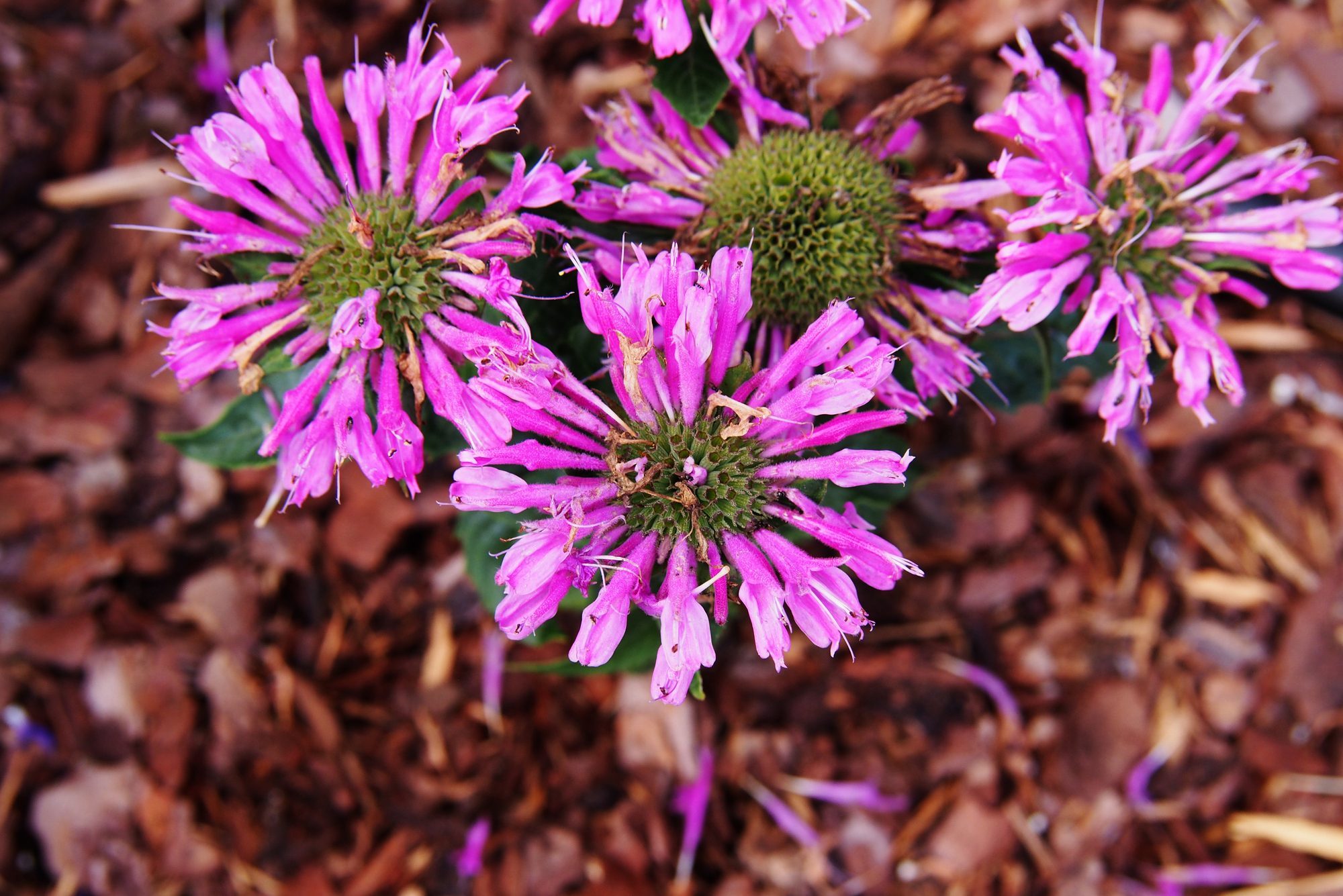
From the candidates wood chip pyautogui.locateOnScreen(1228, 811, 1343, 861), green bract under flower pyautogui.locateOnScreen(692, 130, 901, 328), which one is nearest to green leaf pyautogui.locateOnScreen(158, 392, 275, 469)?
green bract under flower pyautogui.locateOnScreen(692, 130, 901, 328)

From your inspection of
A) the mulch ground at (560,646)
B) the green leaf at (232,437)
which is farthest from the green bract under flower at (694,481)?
the mulch ground at (560,646)

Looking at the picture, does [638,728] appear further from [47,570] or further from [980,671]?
[47,570]

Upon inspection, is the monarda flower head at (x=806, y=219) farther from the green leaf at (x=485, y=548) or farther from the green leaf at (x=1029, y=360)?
the green leaf at (x=485, y=548)

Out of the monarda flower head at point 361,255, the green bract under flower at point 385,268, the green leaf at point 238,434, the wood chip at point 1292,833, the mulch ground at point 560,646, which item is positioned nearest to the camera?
the monarda flower head at point 361,255

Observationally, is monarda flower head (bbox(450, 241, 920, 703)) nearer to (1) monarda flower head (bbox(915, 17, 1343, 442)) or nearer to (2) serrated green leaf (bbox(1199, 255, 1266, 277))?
(1) monarda flower head (bbox(915, 17, 1343, 442))

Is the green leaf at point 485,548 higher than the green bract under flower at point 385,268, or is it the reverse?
the green bract under flower at point 385,268

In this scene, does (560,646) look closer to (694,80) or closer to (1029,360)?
(1029,360)

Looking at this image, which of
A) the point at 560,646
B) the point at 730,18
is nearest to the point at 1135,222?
the point at 730,18
